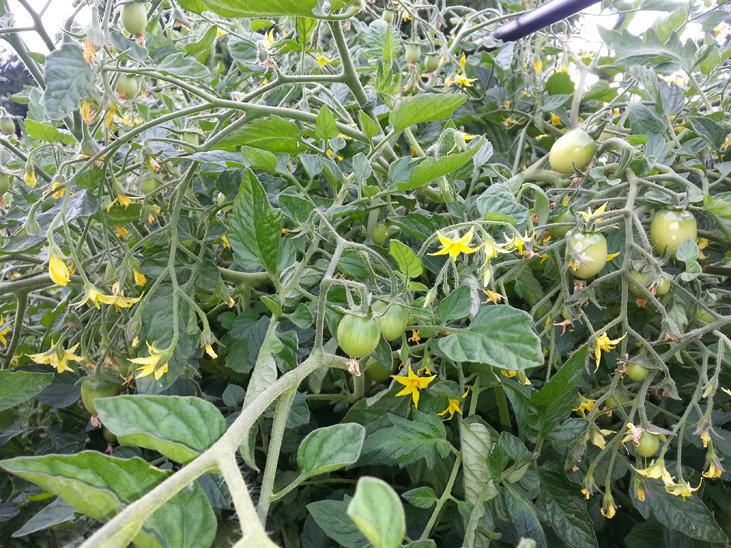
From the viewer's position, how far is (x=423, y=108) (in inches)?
16.5

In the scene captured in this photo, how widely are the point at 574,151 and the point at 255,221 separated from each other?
1.12 ft

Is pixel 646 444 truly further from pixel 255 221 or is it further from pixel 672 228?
pixel 255 221

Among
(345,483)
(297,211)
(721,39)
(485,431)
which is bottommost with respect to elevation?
(345,483)

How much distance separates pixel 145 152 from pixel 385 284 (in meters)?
0.28

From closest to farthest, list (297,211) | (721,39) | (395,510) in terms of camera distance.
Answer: (395,510), (297,211), (721,39)

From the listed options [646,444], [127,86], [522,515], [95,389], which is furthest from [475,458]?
[127,86]

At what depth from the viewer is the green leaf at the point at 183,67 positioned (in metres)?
0.43

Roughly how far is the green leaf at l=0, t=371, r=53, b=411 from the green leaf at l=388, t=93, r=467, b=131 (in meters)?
0.41

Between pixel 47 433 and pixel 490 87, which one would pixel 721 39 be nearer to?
pixel 490 87

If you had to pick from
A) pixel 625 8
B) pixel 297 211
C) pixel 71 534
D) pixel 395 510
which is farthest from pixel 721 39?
pixel 71 534

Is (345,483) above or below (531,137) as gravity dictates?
below

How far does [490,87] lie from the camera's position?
2.64 feet

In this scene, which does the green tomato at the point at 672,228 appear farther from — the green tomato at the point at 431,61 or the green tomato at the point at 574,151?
the green tomato at the point at 431,61

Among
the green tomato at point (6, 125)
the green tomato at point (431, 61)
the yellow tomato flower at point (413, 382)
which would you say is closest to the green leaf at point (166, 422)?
the yellow tomato flower at point (413, 382)
